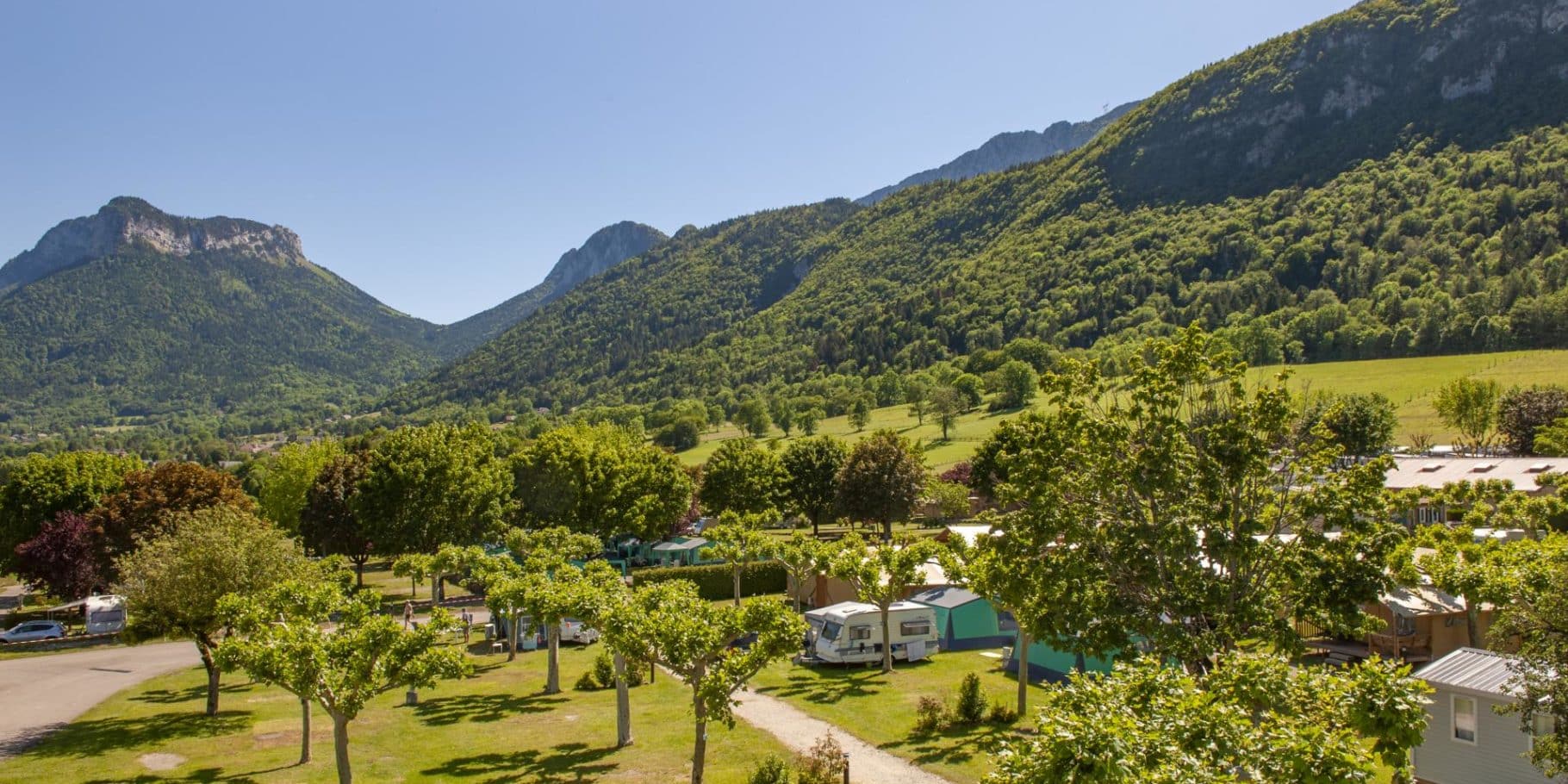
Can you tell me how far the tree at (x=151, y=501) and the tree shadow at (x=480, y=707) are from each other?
18548 millimetres

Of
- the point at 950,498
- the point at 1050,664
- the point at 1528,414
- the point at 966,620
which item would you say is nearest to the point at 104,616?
the point at 966,620

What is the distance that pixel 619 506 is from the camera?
→ 166 feet

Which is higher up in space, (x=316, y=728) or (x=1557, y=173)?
(x=1557, y=173)

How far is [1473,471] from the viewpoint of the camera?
166ft

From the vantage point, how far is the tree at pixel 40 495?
4409 centimetres

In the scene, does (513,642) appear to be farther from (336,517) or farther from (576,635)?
(336,517)

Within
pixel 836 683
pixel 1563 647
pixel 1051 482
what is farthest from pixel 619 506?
pixel 1563 647

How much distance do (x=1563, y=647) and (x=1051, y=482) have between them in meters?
6.73

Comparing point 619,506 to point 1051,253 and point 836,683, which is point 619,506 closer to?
point 836,683

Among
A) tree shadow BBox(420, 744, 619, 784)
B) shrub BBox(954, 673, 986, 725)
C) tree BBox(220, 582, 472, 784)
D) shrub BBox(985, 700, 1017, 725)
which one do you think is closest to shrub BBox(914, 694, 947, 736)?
shrub BBox(954, 673, 986, 725)

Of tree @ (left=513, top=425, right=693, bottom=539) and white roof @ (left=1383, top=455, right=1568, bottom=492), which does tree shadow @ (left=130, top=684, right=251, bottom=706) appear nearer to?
tree @ (left=513, top=425, right=693, bottom=539)

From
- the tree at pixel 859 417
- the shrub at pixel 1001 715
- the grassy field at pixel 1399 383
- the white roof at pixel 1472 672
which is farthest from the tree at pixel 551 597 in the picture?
the tree at pixel 859 417

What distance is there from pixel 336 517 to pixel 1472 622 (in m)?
48.4

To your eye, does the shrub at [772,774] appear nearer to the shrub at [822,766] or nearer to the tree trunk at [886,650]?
the shrub at [822,766]
